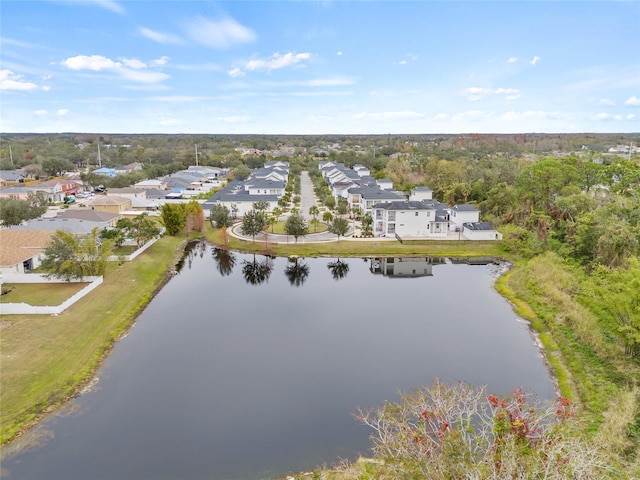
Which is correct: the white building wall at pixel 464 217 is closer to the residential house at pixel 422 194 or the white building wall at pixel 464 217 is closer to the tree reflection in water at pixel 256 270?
the residential house at pixel 422 194

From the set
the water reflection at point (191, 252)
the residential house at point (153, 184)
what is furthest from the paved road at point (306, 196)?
the residential house at point (153, 184)

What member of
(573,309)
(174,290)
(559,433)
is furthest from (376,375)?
(174,290)

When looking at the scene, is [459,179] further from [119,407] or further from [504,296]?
[119,407]

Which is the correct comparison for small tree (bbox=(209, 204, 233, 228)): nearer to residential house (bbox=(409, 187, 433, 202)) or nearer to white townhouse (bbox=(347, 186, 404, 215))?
white townhouse (bbox=(347, 186, 404, 215))

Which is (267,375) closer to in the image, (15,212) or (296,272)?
(296,272)

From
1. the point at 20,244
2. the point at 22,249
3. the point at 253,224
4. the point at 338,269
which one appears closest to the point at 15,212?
the point at 20,244
